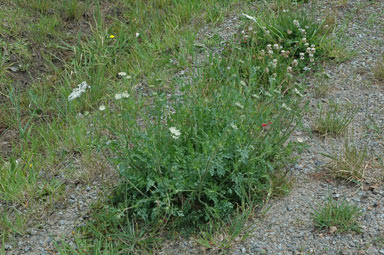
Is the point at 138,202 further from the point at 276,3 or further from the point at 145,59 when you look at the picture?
the point at 276,3

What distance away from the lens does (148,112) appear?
3.74m

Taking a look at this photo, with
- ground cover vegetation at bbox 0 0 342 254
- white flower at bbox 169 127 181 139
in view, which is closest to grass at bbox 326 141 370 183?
ground cover vegetation at bbox 0 0 342 254

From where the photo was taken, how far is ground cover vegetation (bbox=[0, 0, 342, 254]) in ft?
10.2

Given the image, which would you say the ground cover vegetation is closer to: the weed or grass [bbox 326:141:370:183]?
grass [bbox 326:141:370:183]

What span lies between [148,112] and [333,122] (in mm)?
1494

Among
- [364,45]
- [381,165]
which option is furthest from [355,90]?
[381,165]

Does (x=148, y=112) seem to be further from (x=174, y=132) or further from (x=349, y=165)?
(x=349, y=165)

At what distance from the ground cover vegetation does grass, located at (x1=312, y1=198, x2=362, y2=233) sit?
37 centimetres

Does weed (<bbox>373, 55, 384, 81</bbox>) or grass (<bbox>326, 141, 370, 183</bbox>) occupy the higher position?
weed (<bbox>373, 55, 384, 81</bbox>)

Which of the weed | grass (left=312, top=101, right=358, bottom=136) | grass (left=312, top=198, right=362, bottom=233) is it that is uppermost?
the weed

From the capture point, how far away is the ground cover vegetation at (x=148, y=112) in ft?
10.2

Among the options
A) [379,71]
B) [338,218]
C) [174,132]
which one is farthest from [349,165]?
[379,71]

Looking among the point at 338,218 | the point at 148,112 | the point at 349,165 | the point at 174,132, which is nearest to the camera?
the point at 174,132

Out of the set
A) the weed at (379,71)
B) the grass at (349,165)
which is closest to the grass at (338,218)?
the grass at (349,165)
